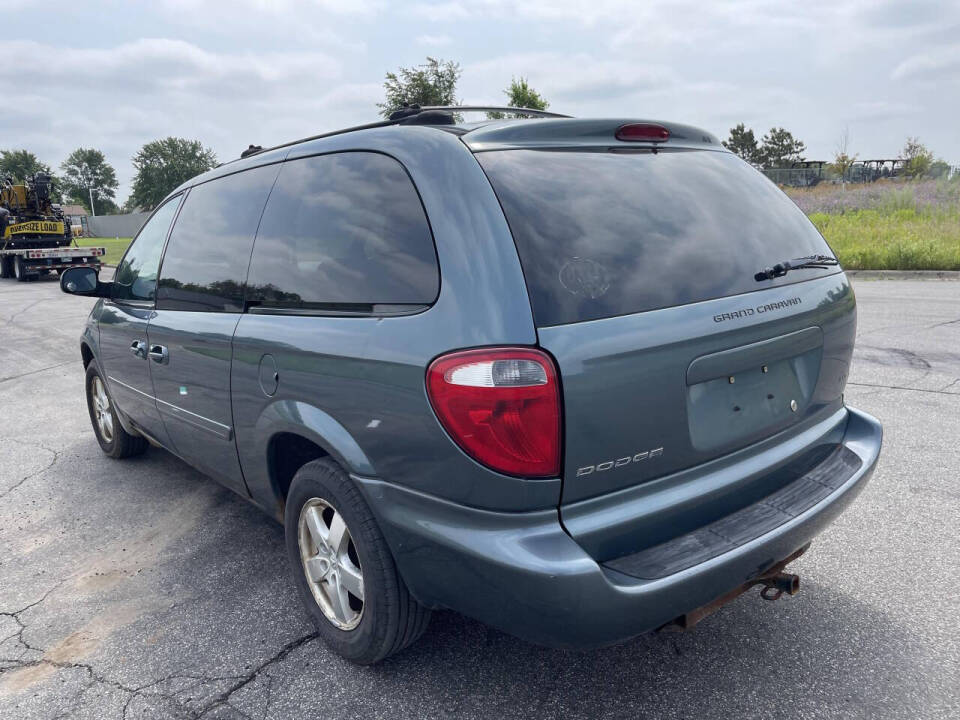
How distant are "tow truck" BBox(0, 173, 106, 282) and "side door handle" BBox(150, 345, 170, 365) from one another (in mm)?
22693

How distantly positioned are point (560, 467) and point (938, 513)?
2598 mm

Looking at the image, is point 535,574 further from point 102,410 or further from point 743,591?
point 102,410

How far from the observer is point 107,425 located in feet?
15.9

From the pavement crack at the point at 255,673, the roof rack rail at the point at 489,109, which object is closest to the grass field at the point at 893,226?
the roof rack rail at the point at 489,109

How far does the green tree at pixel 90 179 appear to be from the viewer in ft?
378

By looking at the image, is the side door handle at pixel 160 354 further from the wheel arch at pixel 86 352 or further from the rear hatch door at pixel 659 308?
the rear hatch door at pixel 659 308

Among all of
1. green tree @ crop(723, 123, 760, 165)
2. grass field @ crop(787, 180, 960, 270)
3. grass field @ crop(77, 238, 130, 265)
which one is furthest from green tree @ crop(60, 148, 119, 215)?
grass field @ crop(787, 180, 960, 270)

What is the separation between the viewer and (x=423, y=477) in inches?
79.0

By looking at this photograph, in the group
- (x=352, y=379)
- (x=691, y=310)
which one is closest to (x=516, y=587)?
(x=352, y=379)

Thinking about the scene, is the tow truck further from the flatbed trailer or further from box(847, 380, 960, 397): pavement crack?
box(847, 380, 960, 397): pavement crack

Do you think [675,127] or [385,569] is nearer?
[385,569]

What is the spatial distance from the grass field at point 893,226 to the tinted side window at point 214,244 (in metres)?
10.7

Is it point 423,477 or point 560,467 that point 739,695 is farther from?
point 423,477

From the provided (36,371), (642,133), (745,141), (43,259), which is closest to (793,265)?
(642,133)
